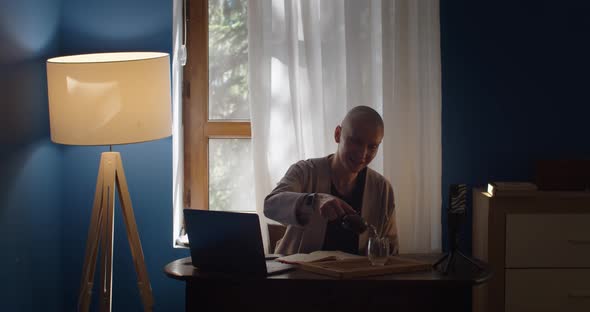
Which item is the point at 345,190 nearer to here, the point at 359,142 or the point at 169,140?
the point at 359,142

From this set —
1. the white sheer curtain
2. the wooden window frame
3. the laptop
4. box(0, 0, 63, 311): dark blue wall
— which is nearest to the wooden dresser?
the white sheer curtain

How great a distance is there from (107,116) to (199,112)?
0.87 m

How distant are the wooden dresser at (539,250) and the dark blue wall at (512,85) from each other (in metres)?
0.48

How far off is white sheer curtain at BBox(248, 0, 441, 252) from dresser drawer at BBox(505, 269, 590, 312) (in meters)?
0.50

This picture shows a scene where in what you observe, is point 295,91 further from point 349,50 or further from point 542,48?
point 542,48

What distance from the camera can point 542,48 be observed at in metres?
3.90

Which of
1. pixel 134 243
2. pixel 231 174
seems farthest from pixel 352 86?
pixel 134 243

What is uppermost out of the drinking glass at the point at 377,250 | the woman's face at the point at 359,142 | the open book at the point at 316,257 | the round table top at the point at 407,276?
the woman's face at the point at 359,142

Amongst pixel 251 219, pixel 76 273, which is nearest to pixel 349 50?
pixel 251 219

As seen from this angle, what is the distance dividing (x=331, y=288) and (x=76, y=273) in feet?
6.51

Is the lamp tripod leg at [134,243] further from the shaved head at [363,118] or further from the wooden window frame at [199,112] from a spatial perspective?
the shaved head at [363,118]

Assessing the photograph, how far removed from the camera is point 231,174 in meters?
4.17

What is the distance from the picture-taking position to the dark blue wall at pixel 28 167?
11.3ft

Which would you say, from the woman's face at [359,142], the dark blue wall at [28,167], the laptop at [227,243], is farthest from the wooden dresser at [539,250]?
the dark blue wall at [28,167]
